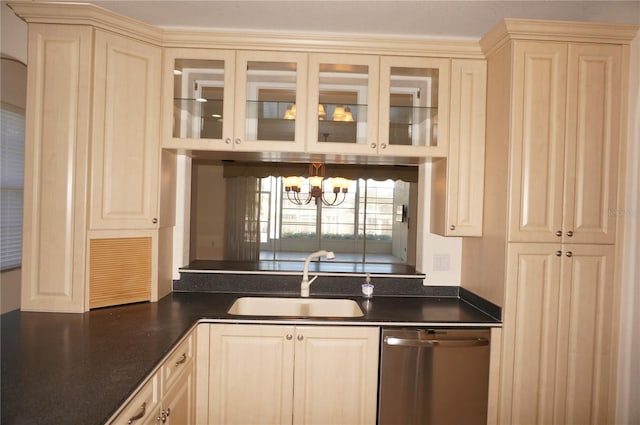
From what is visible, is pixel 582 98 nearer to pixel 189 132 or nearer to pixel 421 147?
pixel 421 147

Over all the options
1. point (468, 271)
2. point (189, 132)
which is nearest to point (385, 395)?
point (468, 271)

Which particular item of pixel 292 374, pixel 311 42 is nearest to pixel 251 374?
pixel 292 374

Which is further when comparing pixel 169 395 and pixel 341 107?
pixel 341 107

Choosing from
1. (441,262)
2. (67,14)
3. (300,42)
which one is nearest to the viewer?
(67,14)

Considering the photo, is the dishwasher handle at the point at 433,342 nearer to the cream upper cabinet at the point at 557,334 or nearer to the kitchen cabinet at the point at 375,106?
the cream upper cabinet at the point at 557,334

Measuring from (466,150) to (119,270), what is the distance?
2039 mm

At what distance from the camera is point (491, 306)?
2275mm

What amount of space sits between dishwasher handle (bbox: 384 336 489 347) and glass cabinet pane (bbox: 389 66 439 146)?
3.50ft

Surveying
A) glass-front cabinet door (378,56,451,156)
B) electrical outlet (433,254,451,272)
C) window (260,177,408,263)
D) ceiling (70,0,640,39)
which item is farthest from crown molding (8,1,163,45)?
window (260,177,408,263)

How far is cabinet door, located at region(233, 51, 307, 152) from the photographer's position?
233 centimetres

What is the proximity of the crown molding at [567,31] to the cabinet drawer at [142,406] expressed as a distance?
7.43 ft

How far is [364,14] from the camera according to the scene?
2.27 meters

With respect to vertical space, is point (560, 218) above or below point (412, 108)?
below

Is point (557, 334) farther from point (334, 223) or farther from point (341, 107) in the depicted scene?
point (334, 223)
